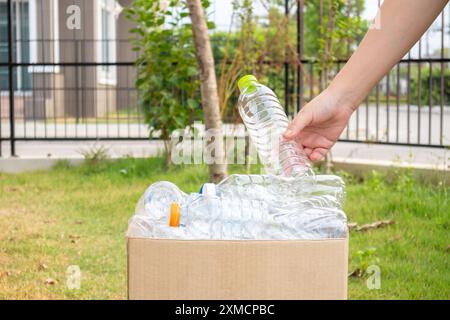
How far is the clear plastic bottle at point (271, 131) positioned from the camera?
6.36ft

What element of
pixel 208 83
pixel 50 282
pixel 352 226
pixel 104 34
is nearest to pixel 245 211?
pixel 50 282

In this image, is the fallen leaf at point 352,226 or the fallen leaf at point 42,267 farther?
the fallen leaf at point 352,226

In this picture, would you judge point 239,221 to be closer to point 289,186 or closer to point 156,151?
point 289,186

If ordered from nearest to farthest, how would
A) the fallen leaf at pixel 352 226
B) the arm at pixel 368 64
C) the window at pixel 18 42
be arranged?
1. the arm at pixel 368 64
2. the fallen leaf at pixel 352 226
3. the window at pixel 18 42

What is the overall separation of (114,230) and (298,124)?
3376mm

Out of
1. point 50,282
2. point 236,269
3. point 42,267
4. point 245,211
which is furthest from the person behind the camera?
point 42,267

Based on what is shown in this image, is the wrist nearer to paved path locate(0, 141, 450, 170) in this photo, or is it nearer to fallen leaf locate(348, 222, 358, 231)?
fallen leaf locate(348, 222, 358, 231)

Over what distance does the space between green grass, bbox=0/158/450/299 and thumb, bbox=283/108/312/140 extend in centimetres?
187

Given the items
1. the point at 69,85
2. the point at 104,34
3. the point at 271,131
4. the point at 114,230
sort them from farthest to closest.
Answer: the point at 104,34 → the point at 69,85 → the point at 114,230 → the point at 271,131

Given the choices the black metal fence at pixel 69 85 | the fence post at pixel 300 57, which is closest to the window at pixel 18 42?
the black metal fence at pixel 69 85

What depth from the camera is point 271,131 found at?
2496 mm

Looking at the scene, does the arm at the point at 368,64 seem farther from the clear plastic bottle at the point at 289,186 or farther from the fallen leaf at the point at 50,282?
the fallen leaf at the point at 50,282

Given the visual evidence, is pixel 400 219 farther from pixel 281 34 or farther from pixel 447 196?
pixel 281 34

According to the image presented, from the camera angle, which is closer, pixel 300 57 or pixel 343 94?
pixel 343 94
